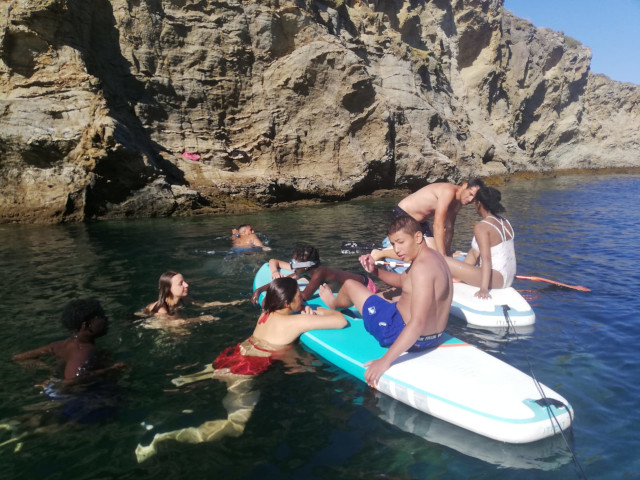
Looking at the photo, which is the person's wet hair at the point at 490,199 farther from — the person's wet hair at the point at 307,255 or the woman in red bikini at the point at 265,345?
the woman in red bikini at the point at 265,345

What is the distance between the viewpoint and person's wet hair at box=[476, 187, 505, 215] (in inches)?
248

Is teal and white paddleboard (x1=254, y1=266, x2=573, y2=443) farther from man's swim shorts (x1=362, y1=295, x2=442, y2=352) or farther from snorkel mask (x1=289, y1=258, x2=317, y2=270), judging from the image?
snorkel mask (x1=289, y1=258, x2=317, y2=270)

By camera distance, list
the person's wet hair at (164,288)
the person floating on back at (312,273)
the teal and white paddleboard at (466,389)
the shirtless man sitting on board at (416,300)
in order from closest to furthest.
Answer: the teal and white paddleboard at (466,389) < the shirtless man sitting on board at (416,300) < the person's wet hair at (164,288) < the person floating on back at (312,273)

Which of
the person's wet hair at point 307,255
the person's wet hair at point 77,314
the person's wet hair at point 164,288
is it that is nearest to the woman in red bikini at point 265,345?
the person's wet hair at point 77,314

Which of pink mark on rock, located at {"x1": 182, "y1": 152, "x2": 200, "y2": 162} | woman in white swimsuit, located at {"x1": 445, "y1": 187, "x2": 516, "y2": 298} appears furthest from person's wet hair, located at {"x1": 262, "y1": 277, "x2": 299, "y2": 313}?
pink mark on rock, located at {"x1": 182, "y1": 152, "x2": 200, "y2": 162}

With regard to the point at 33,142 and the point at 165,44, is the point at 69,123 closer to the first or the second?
the point at 33,142

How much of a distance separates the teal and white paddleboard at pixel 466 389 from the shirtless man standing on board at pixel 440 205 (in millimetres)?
2647

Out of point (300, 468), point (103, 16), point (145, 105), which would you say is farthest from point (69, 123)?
point (300, 468)

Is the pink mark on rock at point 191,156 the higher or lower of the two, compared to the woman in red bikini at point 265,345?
higher

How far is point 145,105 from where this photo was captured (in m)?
19.5

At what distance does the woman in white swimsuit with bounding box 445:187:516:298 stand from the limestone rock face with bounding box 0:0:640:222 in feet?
43.5

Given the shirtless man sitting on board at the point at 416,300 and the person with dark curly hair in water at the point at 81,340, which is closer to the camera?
the shirtless man sitting on board at the point at 416,300

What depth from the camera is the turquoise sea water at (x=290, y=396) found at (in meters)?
3.14

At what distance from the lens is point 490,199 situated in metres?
6.29
